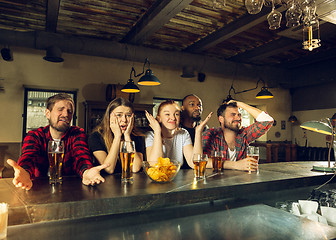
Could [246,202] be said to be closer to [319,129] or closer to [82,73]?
[319,129]

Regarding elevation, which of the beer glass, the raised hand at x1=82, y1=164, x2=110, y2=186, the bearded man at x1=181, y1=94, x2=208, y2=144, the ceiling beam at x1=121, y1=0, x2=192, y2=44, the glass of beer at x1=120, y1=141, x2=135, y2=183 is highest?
the ceiling beam at x1=121, y1=0, x2=192, y2=44

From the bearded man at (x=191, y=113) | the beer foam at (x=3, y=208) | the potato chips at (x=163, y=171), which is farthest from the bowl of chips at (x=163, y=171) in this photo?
the bearded man at (x=191, y=113)

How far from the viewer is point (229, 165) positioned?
197 centimetres

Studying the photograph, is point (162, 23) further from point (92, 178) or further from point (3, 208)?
point (3, 208)

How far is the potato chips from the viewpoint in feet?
4.48

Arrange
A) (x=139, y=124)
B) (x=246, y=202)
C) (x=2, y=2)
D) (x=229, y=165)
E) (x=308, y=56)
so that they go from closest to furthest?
(x=246, y=202), (x=229, y=165), (x=2, y=2), (x=139, y=124), (x=308, y=56)

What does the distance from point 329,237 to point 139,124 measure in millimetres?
4938

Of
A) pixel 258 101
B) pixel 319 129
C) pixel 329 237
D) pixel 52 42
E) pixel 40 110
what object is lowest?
pixel 329 237

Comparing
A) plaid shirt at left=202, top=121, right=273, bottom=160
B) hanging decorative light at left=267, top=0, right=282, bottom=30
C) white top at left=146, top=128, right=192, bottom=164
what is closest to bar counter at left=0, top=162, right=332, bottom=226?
white top at left=146, top=128, right=192, bottom=164

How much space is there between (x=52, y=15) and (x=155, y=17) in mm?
1618

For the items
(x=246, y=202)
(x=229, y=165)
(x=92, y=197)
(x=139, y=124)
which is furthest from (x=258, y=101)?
(x=92, y=197)

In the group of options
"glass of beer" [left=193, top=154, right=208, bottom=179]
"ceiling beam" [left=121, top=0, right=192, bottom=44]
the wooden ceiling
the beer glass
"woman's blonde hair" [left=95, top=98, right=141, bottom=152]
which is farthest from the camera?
the wooden ceiling

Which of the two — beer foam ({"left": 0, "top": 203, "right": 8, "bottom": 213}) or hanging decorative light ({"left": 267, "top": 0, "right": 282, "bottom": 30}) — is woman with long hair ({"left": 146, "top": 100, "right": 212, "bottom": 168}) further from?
beer foam ({"left": 0, "top": 203, "right": 8, "bottom": 213})

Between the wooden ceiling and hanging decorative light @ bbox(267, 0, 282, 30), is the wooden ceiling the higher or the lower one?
the higher one
